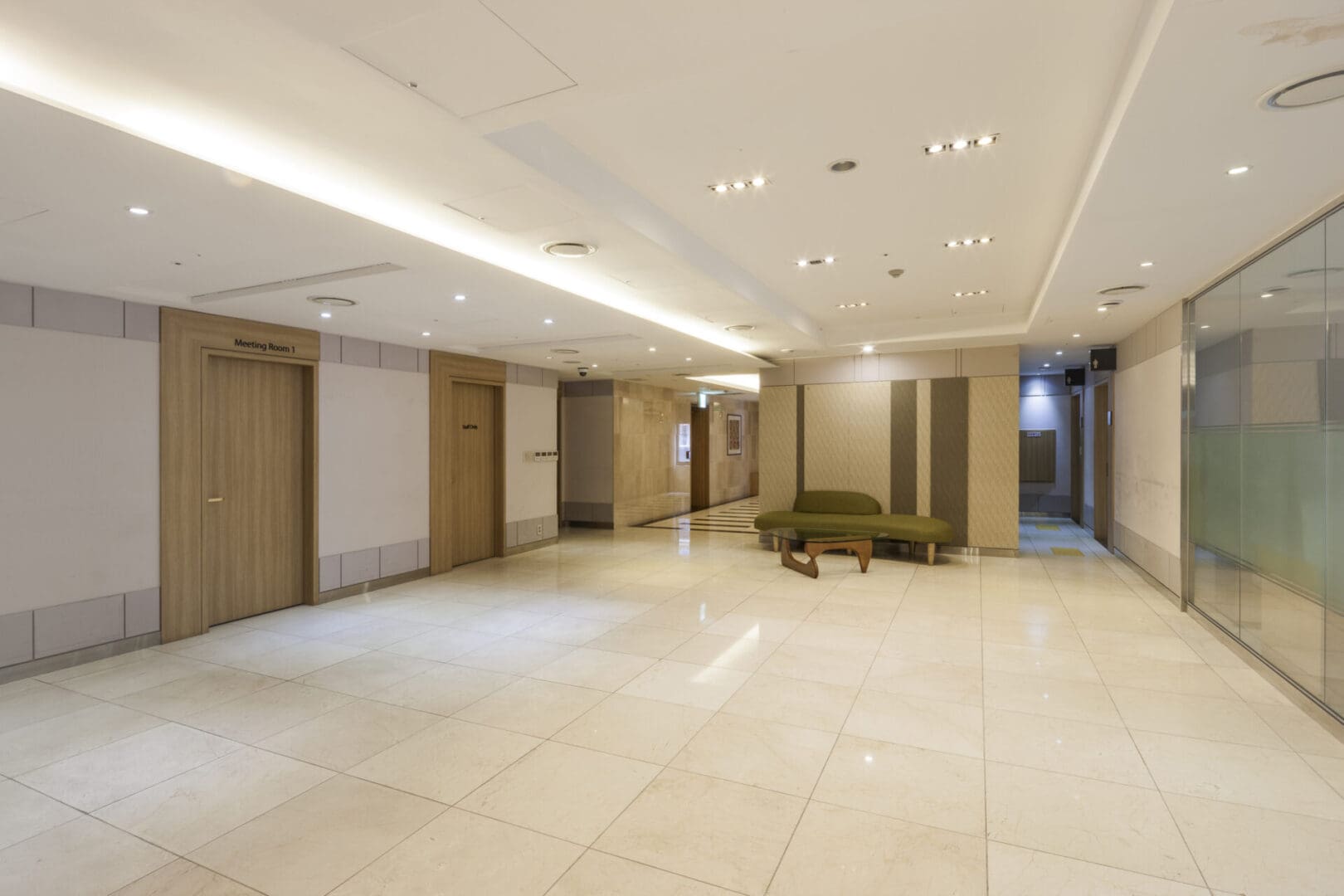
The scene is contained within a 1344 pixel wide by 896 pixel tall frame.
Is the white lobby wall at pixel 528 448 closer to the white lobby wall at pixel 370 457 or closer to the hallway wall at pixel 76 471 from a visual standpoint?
the white lobby wall at pixel 370 457

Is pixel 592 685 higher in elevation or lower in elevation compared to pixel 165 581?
lower

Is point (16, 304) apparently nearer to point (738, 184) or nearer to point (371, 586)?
point (371, 586)

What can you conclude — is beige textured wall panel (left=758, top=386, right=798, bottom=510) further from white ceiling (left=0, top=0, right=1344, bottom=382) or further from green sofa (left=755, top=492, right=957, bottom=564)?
white ceiling (left=0, top=0, right=1344, bottom=382)

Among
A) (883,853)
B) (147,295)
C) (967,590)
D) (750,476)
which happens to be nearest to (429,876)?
(883,853)

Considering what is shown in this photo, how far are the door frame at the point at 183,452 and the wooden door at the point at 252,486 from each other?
15cm

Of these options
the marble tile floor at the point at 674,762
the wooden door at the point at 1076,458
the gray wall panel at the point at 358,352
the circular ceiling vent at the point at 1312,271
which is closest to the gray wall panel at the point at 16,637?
the marble tile floor at the point at 674,762

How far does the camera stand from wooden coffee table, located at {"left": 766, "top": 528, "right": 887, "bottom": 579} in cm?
896

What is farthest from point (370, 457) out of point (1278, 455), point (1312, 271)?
point (1312, 271)

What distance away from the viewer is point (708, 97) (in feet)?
11.1

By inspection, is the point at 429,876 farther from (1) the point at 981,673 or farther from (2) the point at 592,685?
(1) the point at 981,673

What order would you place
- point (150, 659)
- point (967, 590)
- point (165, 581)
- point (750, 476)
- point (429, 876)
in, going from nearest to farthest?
1. point (429, 876)
2. point (150, 659)
3. point (165, 581)
4. point (967, 590)
5. point (750, 476)

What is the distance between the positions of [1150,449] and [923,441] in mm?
3243

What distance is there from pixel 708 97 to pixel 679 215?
5.85 ft

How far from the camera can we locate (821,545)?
9.05 metres
